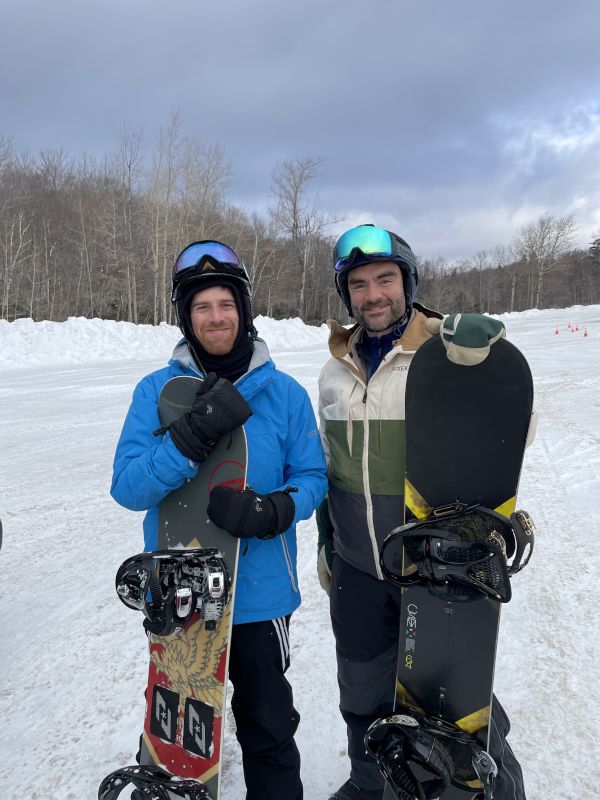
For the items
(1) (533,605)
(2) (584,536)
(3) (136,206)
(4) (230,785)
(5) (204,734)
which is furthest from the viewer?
(3) (136,206)

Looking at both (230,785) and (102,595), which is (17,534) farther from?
(230,785)

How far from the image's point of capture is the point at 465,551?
1556mm

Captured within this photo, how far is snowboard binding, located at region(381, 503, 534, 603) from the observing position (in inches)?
60.7

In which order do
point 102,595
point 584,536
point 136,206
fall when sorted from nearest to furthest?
point 102,595 → point 584,536 → point 136,206

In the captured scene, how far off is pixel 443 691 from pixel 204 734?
844 mm

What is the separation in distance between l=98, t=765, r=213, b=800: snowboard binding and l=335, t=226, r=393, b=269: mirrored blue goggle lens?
1906mm

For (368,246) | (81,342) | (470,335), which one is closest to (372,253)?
(368,246)

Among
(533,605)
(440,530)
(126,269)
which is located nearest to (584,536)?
(533,605)

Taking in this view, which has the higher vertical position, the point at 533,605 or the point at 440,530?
the point at 440,530

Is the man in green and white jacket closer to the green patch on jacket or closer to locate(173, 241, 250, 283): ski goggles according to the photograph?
the green patch on jacket

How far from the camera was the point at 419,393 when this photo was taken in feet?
5.96

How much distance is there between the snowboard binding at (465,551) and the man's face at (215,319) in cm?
90

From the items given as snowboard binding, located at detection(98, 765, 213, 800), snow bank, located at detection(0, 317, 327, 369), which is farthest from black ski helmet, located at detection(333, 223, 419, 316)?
snow bank, located at detection(0, 317, 327, 369)

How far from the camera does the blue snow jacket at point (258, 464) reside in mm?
1652
